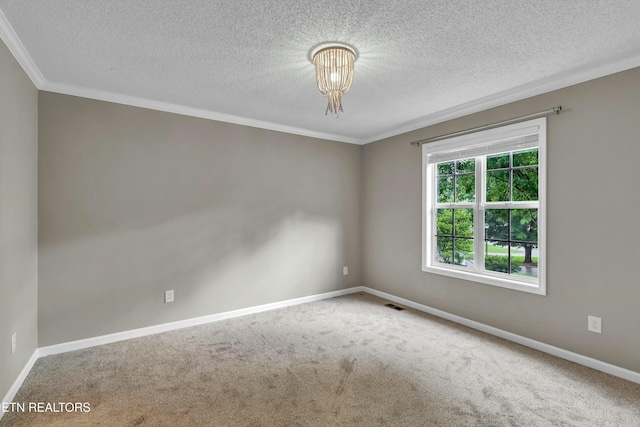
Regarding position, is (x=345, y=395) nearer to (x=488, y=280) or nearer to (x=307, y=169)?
(x=488, y=280)

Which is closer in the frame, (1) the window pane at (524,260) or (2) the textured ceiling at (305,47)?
(2) the textured ceiling at (305,47)

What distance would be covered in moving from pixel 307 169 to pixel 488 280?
2643 mm

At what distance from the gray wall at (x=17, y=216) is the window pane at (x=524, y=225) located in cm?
422

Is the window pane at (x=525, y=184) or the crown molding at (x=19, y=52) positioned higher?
the crown molding at (x=19, y=52)

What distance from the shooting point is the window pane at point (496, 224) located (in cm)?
335

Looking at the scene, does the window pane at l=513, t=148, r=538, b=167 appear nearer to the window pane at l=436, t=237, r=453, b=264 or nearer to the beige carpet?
the window pane at l=436, t=237, r=453, b=264

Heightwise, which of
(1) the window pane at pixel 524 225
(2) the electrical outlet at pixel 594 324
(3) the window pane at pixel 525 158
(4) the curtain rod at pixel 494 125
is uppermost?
(4) the curtain rod at pixel 494 125

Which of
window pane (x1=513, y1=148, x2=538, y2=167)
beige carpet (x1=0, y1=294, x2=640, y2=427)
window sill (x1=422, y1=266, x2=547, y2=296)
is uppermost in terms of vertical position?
window pane (x1=513, y1=148, x2=538, y2=167)

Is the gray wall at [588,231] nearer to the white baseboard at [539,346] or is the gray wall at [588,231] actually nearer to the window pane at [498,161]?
the white baseboard at [539,346]

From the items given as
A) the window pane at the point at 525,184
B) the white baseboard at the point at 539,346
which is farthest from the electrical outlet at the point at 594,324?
the window pane at the point at 525,184

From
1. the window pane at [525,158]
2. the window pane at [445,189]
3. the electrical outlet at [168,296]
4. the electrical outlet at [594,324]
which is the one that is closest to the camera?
the electrical outlet at [594,324]

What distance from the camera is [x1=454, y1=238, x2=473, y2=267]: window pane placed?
371 centimetres

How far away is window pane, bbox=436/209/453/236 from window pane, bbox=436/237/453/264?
0.08 m

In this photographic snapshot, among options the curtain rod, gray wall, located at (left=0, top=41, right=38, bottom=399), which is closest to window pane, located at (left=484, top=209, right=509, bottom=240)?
the curtain rod
